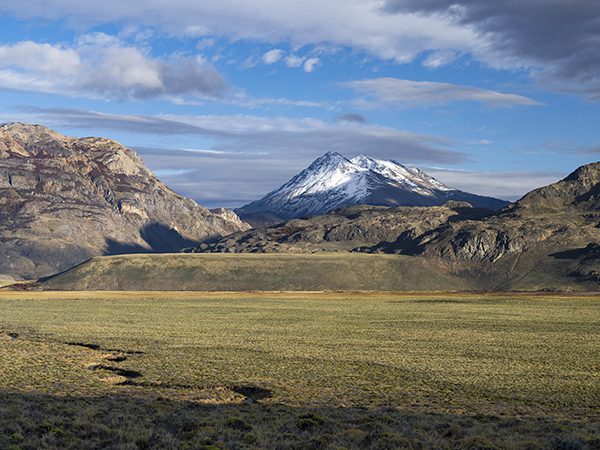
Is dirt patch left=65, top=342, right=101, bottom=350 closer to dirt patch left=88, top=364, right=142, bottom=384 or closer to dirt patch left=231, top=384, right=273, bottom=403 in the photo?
dirt patch left=88, top=364, right=142, bottom=384

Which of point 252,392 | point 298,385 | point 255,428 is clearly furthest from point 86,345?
point 255,428

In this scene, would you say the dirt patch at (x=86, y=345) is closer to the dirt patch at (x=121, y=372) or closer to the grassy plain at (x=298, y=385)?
the grassy plain at (x=298, y=385)

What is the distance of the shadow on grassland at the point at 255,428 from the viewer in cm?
2227

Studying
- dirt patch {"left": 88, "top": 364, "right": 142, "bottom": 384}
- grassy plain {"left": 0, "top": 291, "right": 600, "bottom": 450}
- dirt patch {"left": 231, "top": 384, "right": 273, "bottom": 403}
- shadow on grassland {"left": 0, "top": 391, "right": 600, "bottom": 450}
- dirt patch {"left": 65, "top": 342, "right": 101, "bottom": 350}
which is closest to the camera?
shadow on grassland {"left": 0, "top": 391, "right": 600, "bottom": 450}

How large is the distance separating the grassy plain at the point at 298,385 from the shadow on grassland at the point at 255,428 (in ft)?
0.24

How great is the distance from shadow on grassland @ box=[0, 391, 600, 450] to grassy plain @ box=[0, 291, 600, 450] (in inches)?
2.9

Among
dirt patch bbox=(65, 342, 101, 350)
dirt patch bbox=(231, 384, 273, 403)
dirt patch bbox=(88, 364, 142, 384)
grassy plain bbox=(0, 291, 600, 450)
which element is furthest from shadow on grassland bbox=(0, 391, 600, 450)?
dirt patch bbox=(65, 342, 101, 350)

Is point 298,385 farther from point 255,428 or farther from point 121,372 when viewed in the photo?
point 255,428

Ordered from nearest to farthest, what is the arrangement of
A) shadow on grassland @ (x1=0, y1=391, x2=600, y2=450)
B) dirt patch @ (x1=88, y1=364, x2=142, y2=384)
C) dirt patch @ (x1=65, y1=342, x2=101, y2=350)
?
1. shadow on grassland @ (x1=0, y1=391, x2=600, y2=450)
2. dirt patch @ (x1=88, y1=364, x2=142, y2=384)
3. dirt patch @ (x1=65, y1=342, x2=101, y2=350)

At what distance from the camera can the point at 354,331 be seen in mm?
72125

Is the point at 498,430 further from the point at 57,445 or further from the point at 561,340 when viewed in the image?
the point at 561,340

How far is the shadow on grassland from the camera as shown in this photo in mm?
22266

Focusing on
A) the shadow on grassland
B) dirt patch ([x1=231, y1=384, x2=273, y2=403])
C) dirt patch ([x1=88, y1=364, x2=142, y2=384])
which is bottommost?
dirt patch ([x1=88, y1=364, x2=142, y2=384])

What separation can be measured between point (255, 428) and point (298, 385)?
40.6 ft
